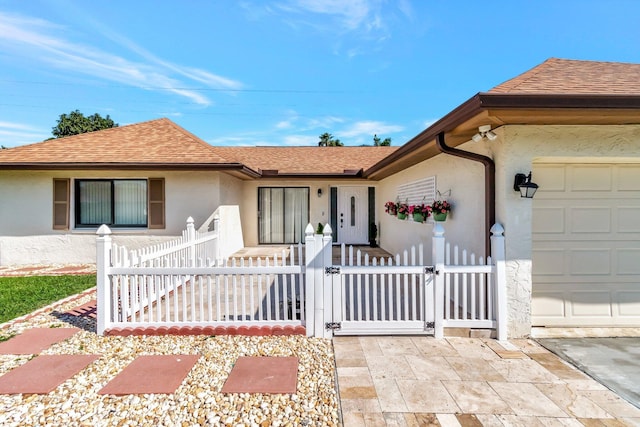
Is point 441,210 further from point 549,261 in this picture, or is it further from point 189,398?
point 189,398

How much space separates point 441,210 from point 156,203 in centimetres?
720

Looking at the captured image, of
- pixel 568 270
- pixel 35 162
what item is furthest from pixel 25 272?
pixel 568 270

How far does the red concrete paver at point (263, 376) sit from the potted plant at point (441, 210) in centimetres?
359

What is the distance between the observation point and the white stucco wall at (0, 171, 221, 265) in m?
8.51

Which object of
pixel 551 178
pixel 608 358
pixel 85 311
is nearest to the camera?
pixel 608 358

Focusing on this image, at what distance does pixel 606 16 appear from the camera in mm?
7824

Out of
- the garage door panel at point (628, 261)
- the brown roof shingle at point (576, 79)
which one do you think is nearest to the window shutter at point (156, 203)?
the brown roof shingle at point (576, 79)

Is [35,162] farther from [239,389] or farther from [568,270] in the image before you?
[568,270]

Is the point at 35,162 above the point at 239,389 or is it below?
above

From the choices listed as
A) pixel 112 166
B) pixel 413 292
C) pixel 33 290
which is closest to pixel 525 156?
pixel 413 292

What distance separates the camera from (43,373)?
9.93 ft

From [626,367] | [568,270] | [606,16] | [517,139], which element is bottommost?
[626,367]

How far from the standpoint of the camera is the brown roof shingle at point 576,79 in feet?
11.3

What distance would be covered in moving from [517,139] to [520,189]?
611 mm
